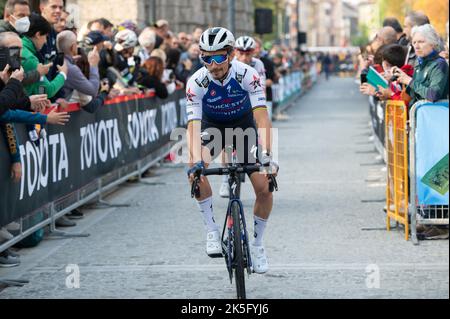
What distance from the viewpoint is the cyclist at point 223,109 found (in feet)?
27.0

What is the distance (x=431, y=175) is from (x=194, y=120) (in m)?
2.98

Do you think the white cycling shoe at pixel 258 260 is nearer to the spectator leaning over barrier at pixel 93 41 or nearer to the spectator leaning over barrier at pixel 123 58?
the spectator leaning over barrier at pixel 93 41

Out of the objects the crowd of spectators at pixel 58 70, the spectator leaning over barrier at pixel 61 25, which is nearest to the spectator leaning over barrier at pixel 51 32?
the crowd of spectators at pixel 58 70

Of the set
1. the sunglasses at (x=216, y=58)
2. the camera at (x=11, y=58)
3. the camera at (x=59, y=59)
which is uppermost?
the sunglasses at (x=216, y=58)

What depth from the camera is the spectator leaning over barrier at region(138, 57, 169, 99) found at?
58.9 ft

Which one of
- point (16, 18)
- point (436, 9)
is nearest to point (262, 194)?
point (16, 18)

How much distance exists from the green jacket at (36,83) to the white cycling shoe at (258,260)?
3.27 m

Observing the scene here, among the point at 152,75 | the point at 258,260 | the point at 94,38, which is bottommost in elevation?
the point at 258,260

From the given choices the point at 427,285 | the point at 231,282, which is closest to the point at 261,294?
the point at 231,282

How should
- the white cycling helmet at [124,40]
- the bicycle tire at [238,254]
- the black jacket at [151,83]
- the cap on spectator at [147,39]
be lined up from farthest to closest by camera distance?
the cap on spectator at [147,39]
the black jacket at [151,83]
the white cycling helmet at [124,40]
the bicycle tire at [238,254]

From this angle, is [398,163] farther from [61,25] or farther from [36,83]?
[61,25]

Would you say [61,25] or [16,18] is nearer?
[16,18]

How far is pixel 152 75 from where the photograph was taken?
18062 mm
